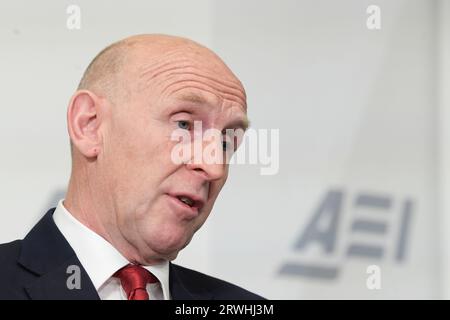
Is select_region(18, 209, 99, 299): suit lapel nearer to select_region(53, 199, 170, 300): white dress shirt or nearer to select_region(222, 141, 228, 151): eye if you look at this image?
select_region(53, 199, 170, 300): white dress shirt

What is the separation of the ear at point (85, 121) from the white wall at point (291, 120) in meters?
0.40

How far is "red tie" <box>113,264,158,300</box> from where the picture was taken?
4.26ft

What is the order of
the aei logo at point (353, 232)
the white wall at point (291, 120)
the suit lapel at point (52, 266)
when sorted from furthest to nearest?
the aei logo at point (353, 232) < the white wall at point (291, 120) < the suit lapel at point (52, 266)

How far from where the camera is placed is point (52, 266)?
1.29 metres

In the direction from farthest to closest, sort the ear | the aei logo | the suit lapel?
the aei logo → the ear → the suit lapel

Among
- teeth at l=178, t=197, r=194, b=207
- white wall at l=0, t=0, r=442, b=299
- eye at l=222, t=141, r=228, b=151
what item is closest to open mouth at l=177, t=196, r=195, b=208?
teeth at l=178, t=197, r=194, b=207

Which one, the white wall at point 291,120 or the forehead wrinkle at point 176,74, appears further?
the white wall at point 291,120

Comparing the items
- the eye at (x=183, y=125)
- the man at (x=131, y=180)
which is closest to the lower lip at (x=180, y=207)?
the man at (x=131, y=180)

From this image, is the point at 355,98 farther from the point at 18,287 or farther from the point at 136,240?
the point at 18,287

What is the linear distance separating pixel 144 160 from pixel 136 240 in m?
0.14

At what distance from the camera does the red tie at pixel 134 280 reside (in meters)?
1.30

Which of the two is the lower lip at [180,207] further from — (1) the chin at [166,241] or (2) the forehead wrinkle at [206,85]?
(2) the forehead wrinkle at [206,85]

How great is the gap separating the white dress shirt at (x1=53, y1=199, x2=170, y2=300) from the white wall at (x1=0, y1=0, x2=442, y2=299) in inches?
15.3
